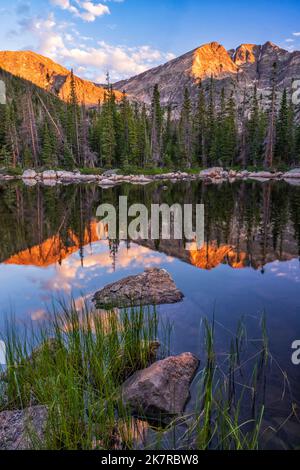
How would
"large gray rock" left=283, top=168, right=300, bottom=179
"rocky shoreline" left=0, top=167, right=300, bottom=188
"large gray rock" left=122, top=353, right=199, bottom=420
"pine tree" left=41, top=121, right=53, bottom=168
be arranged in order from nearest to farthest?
"large gray rock" left=122, top=353, right=199, bottom=420, "large gray rock" left=283, top=168, right=300, bottom=179, "rocky shoreline" left=0, top=167, right=300, bottom=188, "pine tree" left=41, top=121, right=53, bottom=168

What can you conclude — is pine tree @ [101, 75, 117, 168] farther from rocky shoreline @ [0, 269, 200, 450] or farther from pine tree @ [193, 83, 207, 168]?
rocky shoreline @ [0, 269, 200, 450]

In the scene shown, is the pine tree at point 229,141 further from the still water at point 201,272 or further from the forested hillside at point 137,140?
the still water at point 201,272

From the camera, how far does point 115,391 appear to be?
4707 mm

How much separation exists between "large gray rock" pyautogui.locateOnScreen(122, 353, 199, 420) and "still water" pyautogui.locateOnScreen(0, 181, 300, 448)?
1084mm

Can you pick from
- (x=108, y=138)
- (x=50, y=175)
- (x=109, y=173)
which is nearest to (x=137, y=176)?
(x=109, y=173)

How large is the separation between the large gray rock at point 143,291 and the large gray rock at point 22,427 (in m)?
4.43

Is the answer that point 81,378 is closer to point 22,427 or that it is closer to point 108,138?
point 22,427

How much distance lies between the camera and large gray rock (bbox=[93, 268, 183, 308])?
31.6 feet

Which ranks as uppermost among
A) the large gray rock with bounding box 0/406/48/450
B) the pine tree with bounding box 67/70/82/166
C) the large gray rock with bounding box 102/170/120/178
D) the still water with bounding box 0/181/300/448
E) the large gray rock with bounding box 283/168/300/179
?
the pine tree with bounding box 67/70/82/166

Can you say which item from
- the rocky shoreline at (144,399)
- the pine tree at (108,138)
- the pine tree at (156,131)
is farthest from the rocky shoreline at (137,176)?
the rocky shoreline at (144,399)

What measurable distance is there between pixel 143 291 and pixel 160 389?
4.57 metres

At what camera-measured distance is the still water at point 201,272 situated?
7.41 metres

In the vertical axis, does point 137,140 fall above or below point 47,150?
above

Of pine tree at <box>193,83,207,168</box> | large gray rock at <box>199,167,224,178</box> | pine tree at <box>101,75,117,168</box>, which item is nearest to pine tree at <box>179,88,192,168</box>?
pine tree at <box>193,83,207,168</box>
